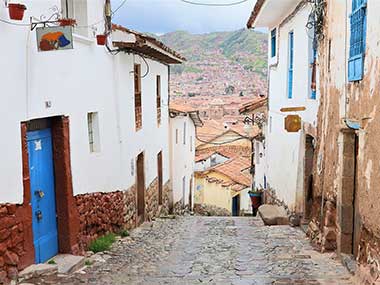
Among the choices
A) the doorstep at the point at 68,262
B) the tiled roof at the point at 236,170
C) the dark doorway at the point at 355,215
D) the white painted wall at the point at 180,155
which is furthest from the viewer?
the tiled roof at the point at 236,170

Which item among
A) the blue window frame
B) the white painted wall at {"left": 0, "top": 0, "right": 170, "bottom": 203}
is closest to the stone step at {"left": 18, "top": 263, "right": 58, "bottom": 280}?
the white painted wall at {"left": 0, "top": 0, "right": 170, "bottom": 203}

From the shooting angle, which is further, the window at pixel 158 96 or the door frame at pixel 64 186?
the window at pixel 158 96

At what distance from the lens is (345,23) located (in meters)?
7.86

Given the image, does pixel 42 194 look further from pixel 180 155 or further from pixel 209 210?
pixel 209 210

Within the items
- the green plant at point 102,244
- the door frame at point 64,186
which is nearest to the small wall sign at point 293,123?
the green plant at point 102,244

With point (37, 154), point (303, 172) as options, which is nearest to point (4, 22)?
point (37, 154)

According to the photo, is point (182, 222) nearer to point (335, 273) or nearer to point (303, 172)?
point (303, 172)

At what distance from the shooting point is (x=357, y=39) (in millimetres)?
7062

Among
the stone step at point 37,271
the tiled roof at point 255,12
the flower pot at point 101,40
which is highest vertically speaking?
the tiled roof at point 255,12

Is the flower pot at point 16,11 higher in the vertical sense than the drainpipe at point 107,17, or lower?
lower

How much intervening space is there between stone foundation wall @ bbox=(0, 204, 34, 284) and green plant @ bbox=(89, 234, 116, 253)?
218cm

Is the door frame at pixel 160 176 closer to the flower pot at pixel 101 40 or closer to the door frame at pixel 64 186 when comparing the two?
the flower pot at pixel 101 40

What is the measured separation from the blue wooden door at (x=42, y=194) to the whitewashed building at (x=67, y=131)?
15mm

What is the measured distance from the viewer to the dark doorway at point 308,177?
1120cm
